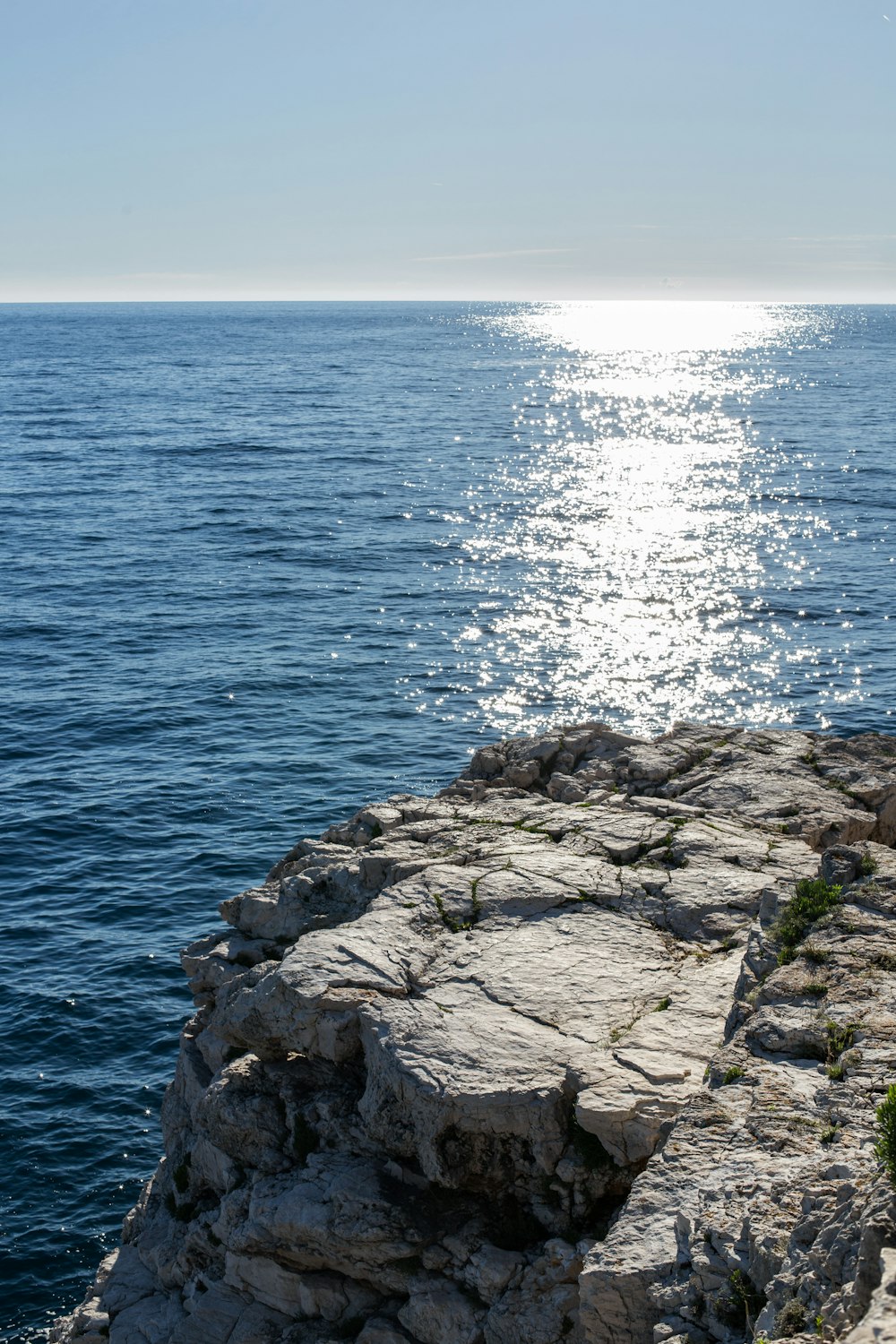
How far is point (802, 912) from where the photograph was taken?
A: 1761cm

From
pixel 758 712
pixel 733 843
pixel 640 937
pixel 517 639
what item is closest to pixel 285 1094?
pixel 640 937

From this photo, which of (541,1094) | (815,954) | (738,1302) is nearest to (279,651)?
(541,1094)

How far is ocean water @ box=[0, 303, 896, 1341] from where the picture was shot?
31391 millimetres

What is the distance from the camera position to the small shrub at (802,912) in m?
17.2

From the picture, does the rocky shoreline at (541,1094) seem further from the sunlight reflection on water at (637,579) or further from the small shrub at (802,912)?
the sunlight reflection on water at (637,579)

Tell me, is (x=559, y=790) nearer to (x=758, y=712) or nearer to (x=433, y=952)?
(x=433, y=952)

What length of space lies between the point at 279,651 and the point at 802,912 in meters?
42.4

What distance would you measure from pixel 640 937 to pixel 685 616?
44306mm

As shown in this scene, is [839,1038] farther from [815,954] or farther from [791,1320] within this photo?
[791,1320]

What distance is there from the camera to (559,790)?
26.7 meters

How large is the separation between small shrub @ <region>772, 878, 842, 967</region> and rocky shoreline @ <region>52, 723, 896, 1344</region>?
5 cm

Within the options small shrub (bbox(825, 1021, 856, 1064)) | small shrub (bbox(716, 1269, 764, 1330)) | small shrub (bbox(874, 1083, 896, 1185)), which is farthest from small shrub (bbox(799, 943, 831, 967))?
small shrub (bbox(874, 1083, 896, 1185))

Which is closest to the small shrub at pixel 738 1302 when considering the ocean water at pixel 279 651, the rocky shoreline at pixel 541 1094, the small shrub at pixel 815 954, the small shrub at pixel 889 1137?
the rocky shoreline at pixel 541 1094

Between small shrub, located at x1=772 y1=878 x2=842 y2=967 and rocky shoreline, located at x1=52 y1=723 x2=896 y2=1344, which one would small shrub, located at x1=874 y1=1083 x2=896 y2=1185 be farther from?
small shrub, located at x1=772 y1=878 x2=842 y2=967
